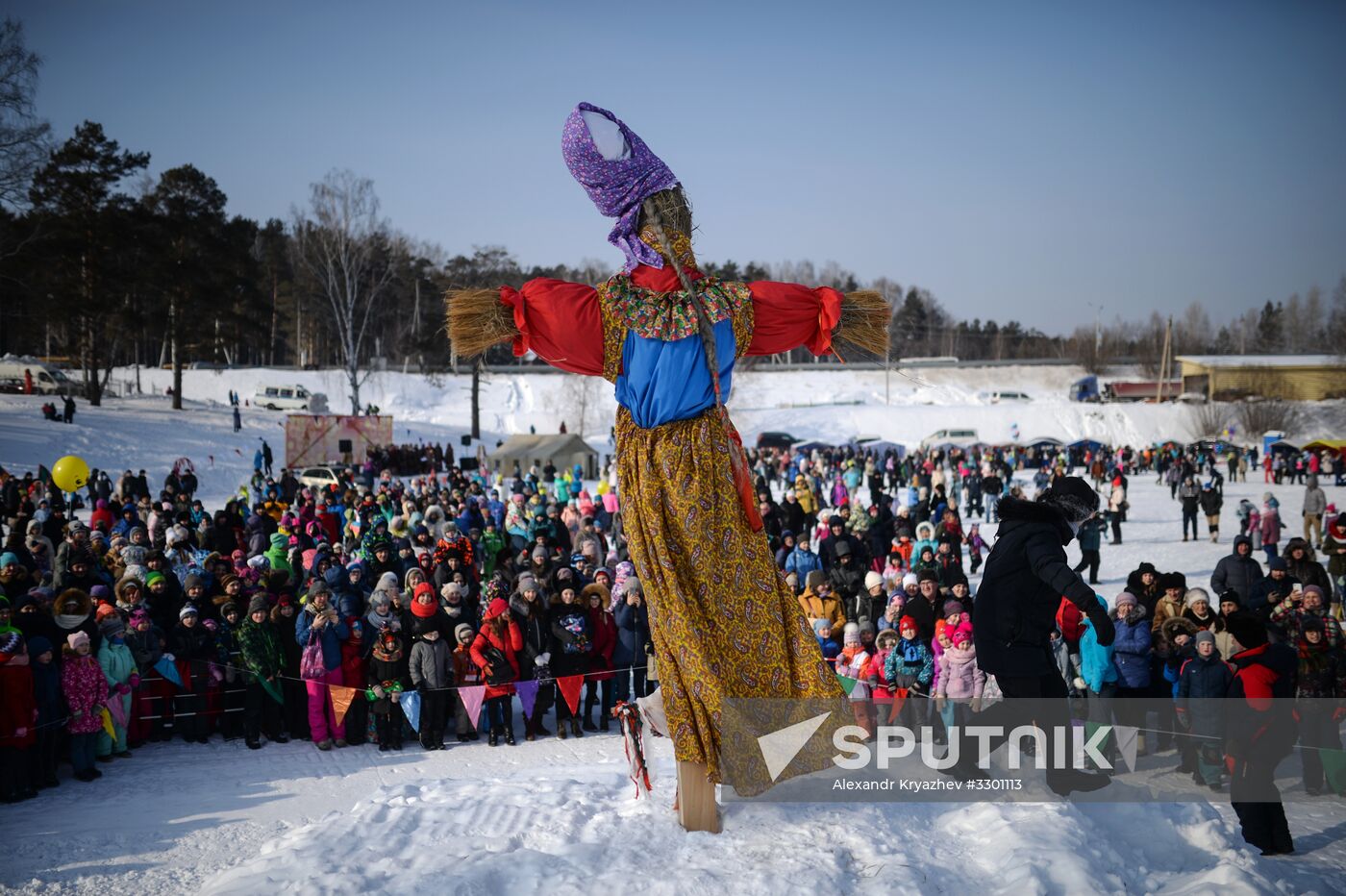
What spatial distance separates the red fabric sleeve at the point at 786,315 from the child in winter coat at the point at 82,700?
6378 millimetres

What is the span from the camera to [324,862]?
3.79 meters

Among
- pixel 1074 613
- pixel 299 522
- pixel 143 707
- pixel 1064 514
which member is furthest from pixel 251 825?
pixel 299 522

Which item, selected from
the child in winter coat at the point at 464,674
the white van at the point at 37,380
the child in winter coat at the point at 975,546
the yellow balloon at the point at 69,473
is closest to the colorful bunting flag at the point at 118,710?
the child in winter coat at the point at 464,674

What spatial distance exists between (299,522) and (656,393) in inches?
514

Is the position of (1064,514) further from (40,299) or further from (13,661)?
(40,299)

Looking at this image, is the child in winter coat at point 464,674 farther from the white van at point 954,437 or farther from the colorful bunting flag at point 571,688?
the white van at point 954,437

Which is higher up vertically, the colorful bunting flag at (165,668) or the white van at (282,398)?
the white van at (282,398)

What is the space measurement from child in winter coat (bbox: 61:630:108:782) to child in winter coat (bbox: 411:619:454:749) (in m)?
2.51

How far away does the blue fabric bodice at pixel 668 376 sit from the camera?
4.07m

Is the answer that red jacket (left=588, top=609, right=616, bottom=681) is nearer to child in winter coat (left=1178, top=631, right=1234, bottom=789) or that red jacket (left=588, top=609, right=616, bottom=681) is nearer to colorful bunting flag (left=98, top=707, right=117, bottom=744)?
colorful bunting flag (left=98, top=707, right=117, bottom=744)

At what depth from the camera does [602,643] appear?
380 inches

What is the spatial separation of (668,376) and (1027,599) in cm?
201

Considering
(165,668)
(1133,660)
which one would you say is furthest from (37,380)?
(1133,660)

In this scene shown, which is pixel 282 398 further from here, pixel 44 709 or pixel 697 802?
pixel 697 802
